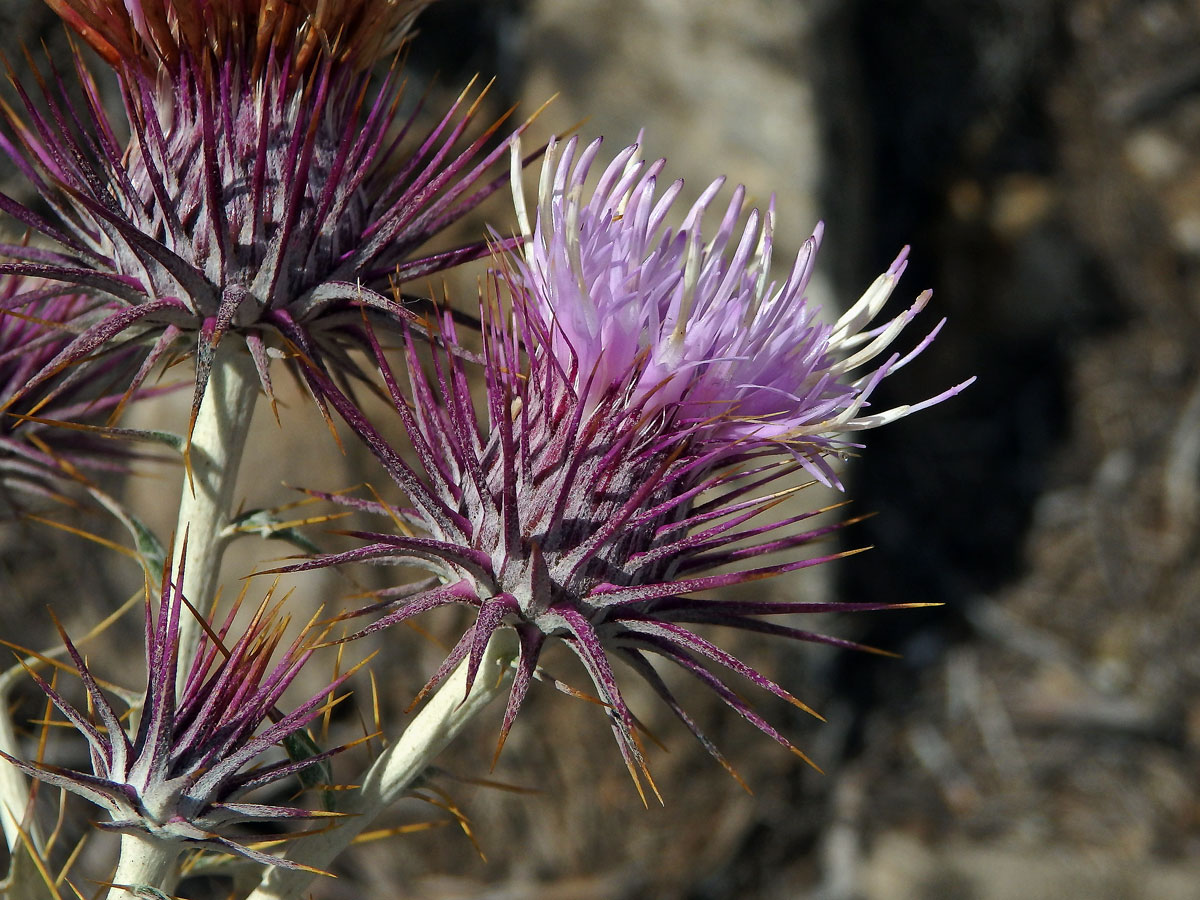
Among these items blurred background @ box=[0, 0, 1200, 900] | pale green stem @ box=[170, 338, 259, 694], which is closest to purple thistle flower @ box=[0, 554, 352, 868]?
pale green stem @ box=[170, 338, 259, 694]

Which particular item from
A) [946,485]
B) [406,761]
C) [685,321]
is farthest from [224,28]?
[946,485]

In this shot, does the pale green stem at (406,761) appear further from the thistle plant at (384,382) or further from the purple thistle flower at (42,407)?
the purple thistle flower at (42,407)

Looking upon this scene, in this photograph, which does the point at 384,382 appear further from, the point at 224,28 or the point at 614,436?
the point at 224,28

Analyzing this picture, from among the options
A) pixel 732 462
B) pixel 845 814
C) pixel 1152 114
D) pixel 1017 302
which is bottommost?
pixel 845 814

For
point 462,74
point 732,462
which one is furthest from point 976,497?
point 732,462

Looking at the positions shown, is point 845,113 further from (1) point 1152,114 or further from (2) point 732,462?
(2) point 732,462

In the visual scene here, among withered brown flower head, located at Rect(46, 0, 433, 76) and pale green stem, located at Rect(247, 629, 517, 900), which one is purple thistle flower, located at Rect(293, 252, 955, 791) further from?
withered brown flower head, located at Rect(46, 0, 433, 76)

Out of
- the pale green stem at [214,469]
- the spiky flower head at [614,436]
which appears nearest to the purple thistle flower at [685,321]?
the spiky flower head at [614,436]
